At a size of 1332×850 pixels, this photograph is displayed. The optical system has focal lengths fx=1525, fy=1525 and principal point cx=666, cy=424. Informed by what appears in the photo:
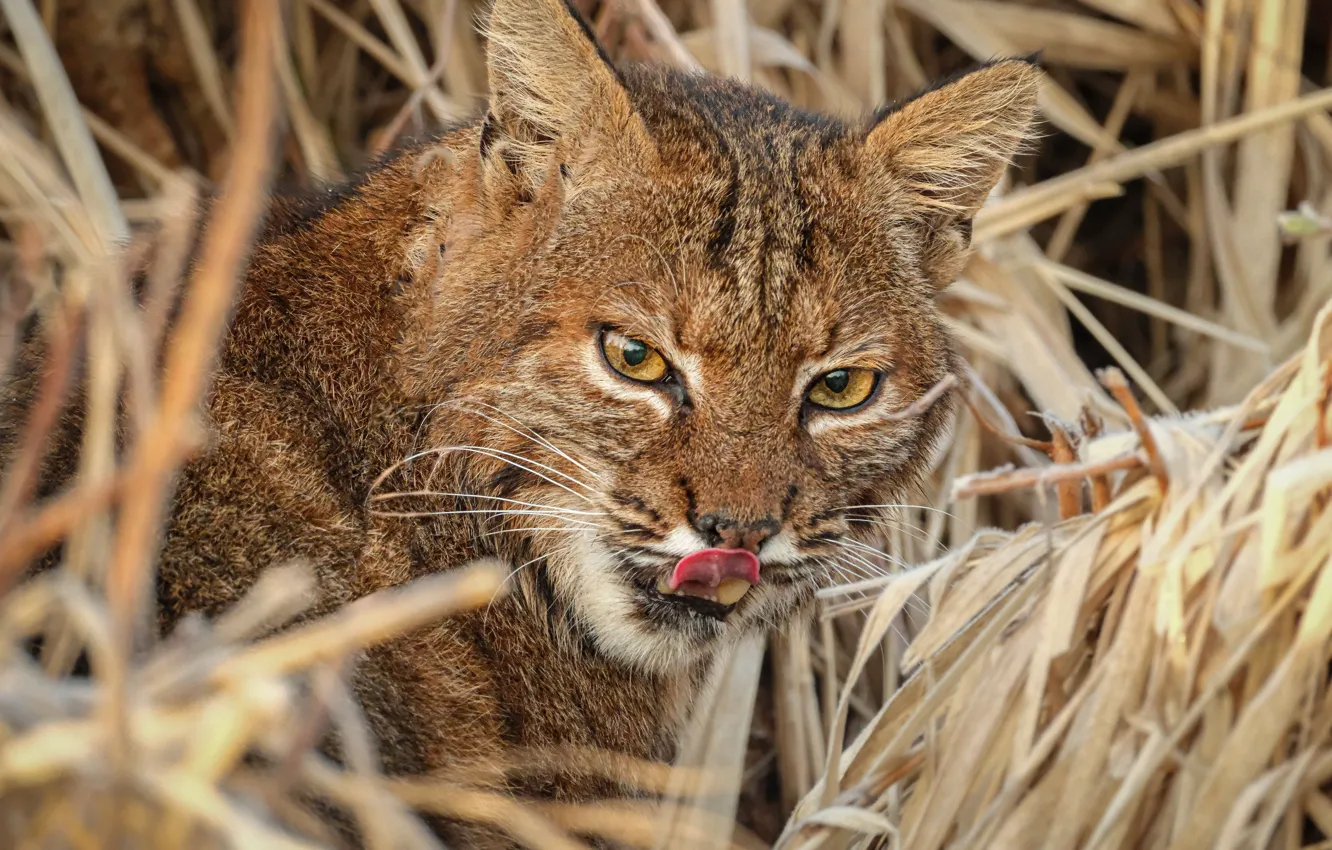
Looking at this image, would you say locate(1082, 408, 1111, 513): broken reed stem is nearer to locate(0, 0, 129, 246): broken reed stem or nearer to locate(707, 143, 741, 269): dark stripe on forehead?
Answer: locate(707, 143, 741, 269): dark stripe on forehead

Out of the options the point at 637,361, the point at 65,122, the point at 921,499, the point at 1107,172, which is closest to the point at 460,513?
the point at 637,361

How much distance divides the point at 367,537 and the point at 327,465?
0.58ft

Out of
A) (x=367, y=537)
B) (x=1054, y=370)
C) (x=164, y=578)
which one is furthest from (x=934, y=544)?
(x=164, y=578)

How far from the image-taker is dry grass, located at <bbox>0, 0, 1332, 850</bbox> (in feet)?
5.51

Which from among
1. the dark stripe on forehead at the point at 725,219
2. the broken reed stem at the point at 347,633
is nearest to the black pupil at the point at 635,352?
the dark stripe on forehead at the point at 725,219

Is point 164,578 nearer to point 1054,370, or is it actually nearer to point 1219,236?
point 1054,370

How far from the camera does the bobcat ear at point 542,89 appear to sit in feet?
10.3

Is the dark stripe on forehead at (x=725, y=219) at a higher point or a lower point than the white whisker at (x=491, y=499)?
higher

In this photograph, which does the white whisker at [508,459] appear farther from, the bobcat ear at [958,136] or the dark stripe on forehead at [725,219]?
the bobcat ear at [958,136]

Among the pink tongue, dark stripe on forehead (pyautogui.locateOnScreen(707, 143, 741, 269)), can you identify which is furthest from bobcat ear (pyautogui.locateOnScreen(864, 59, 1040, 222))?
the pink tongue

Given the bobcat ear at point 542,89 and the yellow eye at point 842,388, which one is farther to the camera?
the yellow eye at point 842,388

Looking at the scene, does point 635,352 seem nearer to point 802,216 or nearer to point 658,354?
point 658,354

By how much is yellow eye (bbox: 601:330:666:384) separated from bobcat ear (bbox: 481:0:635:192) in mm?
421

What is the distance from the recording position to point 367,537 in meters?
2.97
